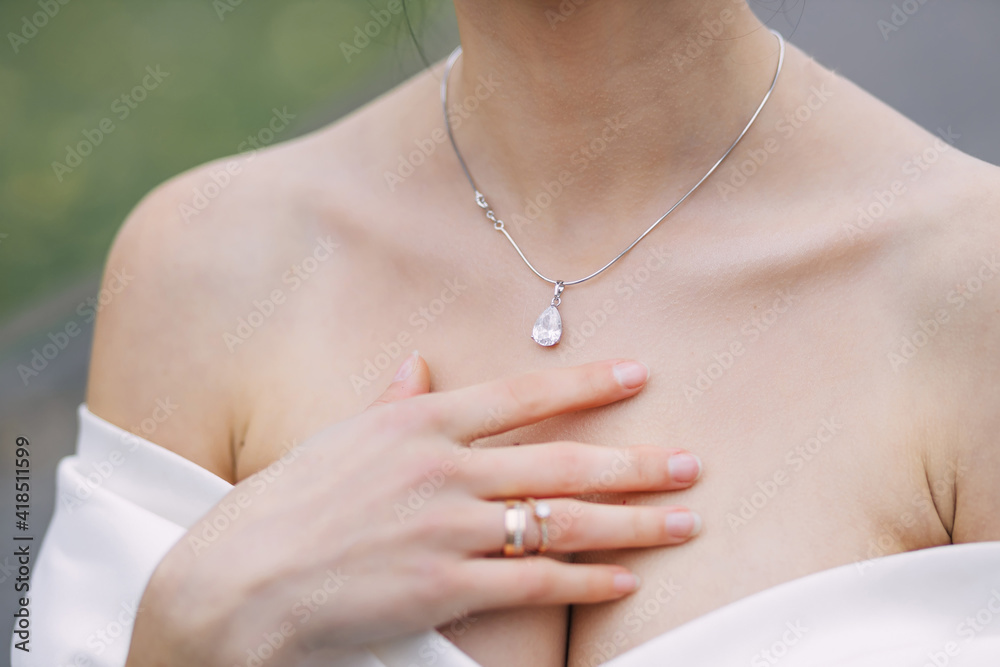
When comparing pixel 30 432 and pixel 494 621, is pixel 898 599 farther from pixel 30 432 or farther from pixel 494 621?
pixel 30 432

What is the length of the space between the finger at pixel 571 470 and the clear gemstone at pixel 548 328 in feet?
0.68

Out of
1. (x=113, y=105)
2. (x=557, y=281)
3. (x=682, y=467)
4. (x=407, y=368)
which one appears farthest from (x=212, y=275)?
(x=113, y=105)

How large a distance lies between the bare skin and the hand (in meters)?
0.06

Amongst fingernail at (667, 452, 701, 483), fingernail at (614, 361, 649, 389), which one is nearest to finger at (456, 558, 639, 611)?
fingernail at (667, 452, 701, 483)

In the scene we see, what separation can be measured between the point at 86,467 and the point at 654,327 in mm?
1017

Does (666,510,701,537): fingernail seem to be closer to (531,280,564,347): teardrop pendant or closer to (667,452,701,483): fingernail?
(667,452,701,483): fingernail

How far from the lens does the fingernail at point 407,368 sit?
4.01ft

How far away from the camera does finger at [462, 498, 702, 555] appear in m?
1.03

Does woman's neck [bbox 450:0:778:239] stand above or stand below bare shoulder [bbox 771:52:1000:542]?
above

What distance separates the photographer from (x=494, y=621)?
1.07 m

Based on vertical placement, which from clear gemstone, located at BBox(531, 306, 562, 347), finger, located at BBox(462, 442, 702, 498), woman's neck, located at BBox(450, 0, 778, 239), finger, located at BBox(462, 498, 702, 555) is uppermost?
woman's neck, located at BBox(450, 0, 778, 239)

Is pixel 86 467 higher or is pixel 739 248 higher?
pixel 739 248

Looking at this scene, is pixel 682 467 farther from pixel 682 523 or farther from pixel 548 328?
pixel 548 328

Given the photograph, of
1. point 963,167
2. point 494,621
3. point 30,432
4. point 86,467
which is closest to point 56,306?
point 30,432
